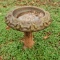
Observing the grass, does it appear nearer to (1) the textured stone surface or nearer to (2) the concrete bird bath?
(2) the concrete bird bath

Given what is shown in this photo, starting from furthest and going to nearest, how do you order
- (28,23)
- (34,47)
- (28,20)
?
(34,47), (28,20), (28,23)

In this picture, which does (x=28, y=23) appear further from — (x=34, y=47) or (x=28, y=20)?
(x=34, y=47)

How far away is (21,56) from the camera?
326 cm

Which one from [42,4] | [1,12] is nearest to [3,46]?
[1,12]

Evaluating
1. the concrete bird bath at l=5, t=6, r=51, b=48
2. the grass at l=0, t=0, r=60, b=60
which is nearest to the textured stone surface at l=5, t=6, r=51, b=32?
the concrete bird bath at l=5, t=6, r=51, b=48

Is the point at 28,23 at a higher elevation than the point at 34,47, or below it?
higher

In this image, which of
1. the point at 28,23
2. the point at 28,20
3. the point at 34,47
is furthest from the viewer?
the point at 34,47

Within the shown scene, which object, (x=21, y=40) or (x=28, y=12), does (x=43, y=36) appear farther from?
(x=28, y=12)

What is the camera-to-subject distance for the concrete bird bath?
8.94 feet

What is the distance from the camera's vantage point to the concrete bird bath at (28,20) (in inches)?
107

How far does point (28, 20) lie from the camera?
285cm

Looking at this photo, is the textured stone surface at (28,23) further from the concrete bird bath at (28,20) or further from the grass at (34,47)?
the grass at (34,47)

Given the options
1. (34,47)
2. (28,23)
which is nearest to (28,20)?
(28,23)

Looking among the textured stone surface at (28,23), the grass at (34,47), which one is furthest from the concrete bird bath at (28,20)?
the grass at (34,47)
